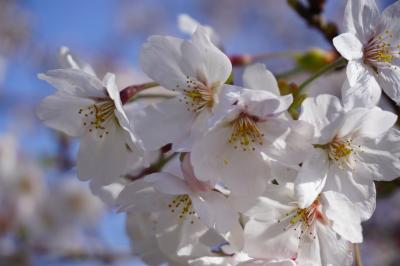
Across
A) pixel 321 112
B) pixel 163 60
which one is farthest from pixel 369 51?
pixel 163 60

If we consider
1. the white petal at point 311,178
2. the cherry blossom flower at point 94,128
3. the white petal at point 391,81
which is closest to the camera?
the white petal at point 311,178

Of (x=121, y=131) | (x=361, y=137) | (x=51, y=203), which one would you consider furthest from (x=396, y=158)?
(x=51, y=203)

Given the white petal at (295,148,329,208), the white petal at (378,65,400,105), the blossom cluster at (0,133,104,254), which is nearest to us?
the white petal at (295,148,329,208)

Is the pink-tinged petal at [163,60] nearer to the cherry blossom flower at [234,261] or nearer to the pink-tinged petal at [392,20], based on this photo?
the cherry blossom flower at [234,261]

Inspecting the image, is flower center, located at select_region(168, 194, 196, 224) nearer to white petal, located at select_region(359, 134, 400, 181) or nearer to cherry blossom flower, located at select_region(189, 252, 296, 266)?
cherry blossom flower, located at select_region(189, 252, 296, 266)

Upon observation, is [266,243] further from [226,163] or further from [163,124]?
[163,124]

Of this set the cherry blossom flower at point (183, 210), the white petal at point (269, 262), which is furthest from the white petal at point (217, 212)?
the white petal at point (269, 262)

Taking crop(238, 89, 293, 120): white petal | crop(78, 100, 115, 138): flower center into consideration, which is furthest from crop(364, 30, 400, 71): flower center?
crop(78, 100, 115, 138): flower center

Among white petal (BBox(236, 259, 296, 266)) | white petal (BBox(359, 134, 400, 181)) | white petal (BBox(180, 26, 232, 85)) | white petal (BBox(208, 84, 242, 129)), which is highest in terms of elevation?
white petal (BBox(180, 26, 232, 85))
